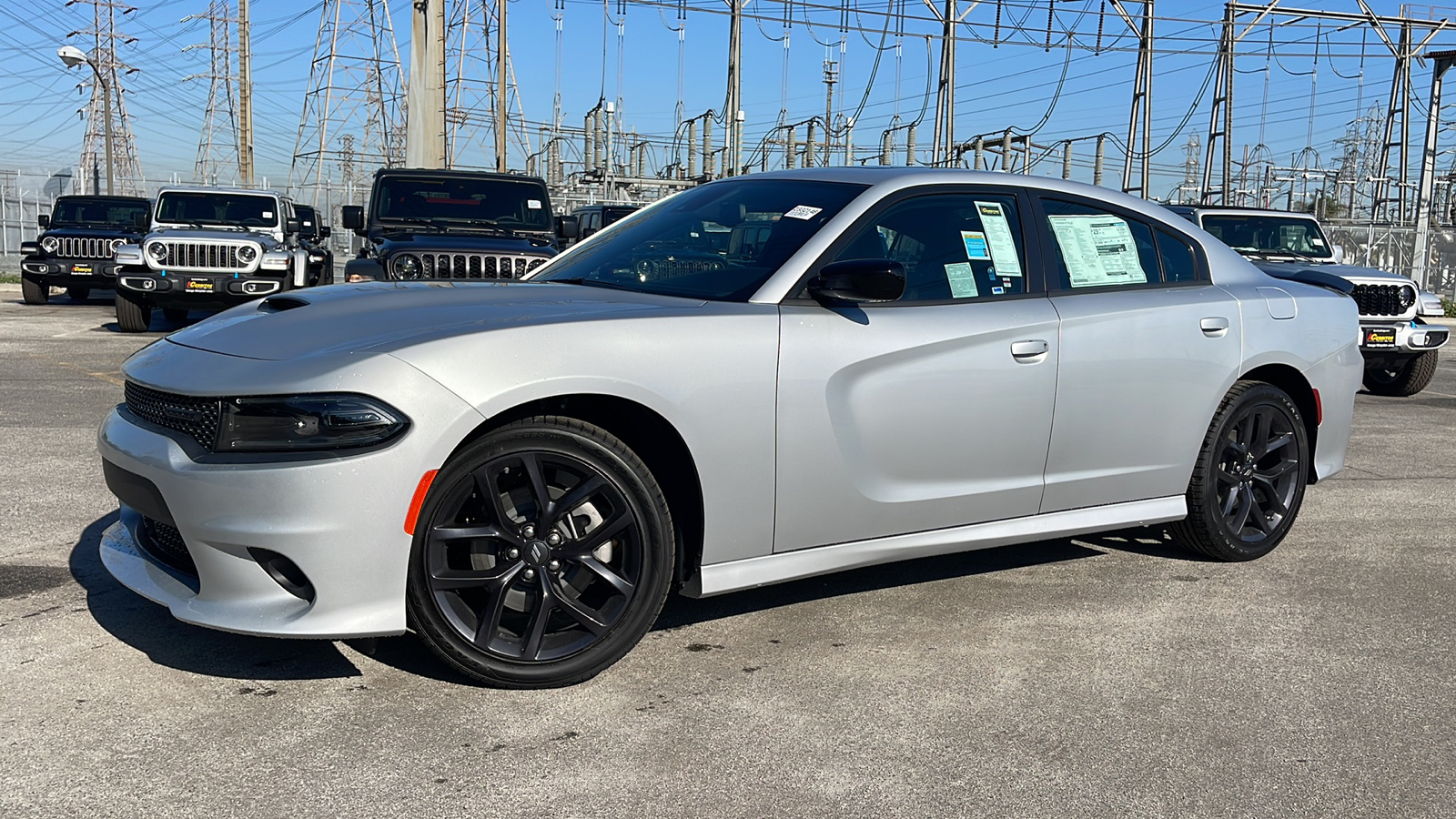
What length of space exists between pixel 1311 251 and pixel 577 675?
12.3 meters

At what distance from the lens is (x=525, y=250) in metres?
12.1

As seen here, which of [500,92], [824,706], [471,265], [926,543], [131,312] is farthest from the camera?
[500,92]

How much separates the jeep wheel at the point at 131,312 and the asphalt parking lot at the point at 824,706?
1076 centimetres

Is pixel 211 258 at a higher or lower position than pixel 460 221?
lower

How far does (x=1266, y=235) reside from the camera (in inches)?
541

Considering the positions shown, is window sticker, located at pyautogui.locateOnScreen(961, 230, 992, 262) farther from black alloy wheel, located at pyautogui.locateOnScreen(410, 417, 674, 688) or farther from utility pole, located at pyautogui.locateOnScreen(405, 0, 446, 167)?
utility pole, located at pyautogui.locateOnScreen(405, 0, 446, 167)

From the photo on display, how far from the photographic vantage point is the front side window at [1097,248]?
16.0ft

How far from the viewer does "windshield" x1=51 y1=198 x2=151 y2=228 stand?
20828 millimetres

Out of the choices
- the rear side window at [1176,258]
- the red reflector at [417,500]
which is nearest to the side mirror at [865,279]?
the red reflector at [417,500]

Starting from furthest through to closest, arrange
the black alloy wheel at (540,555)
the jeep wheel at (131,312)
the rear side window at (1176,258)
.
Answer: the jeep wheel at (131,312), the rear side window at (1176,258), the black alloy wheel at (540,555)

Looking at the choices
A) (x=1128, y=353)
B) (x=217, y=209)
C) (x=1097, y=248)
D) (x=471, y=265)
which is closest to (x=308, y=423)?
(x=1128, y=353)

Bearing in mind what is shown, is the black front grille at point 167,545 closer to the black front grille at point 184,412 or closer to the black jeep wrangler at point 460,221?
the black front grille at point 184,412

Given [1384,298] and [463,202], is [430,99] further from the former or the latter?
[1384,298]

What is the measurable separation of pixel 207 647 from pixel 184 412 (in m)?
0.86
